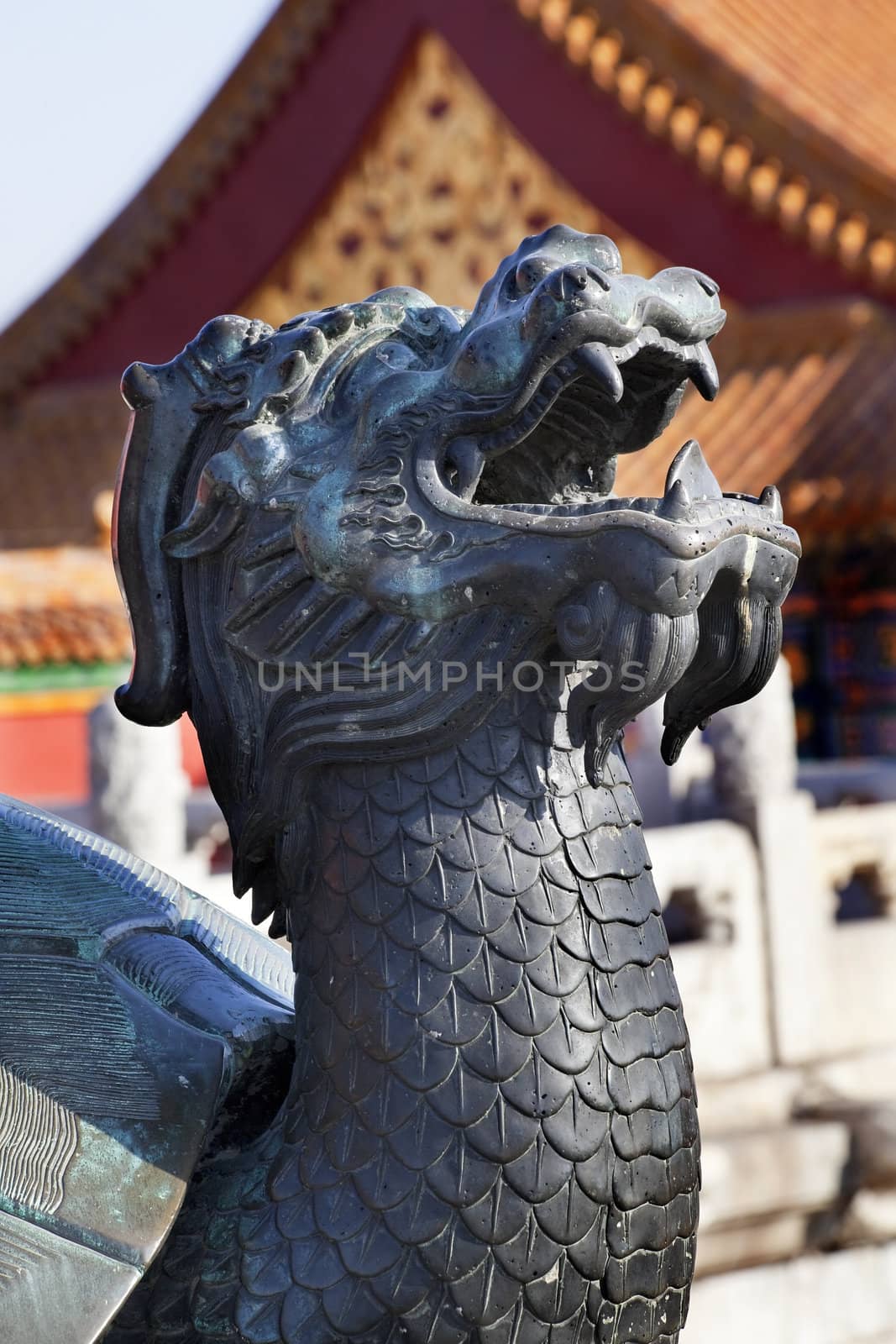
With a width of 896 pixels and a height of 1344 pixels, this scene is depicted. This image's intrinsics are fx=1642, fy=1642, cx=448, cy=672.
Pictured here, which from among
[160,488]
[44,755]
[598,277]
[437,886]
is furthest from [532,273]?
[44,755]

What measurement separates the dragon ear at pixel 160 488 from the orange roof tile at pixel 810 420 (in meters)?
5.21

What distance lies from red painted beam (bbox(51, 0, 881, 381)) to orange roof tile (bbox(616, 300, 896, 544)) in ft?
0.53

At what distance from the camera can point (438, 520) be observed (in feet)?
3.91

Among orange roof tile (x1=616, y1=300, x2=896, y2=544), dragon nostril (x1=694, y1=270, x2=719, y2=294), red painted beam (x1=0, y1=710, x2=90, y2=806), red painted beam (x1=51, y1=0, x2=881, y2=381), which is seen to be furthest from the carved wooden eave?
dragon nostril (x1=694, y1=270, x2=719, y2=294)

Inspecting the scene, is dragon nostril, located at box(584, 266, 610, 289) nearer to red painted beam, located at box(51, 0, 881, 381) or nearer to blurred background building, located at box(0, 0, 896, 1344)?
blurred background building, located at box(0, 0, 896, 1344)

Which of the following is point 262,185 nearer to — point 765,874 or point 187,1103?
point 765,874

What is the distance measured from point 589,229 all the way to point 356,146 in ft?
4.30

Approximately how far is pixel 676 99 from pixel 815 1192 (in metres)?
4.64

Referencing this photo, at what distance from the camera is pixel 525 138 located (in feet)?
23.0

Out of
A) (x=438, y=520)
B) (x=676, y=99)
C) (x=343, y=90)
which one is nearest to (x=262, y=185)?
(x=343, y=90)

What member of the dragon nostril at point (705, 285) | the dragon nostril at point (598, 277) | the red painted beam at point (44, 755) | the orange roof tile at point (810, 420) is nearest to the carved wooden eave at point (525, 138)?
the orange roof tile at point (810, 420)

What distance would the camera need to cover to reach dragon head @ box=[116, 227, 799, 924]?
116 cm

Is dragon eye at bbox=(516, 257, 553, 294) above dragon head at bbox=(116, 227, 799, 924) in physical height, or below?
above

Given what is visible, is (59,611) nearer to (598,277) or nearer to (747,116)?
(747,116)
